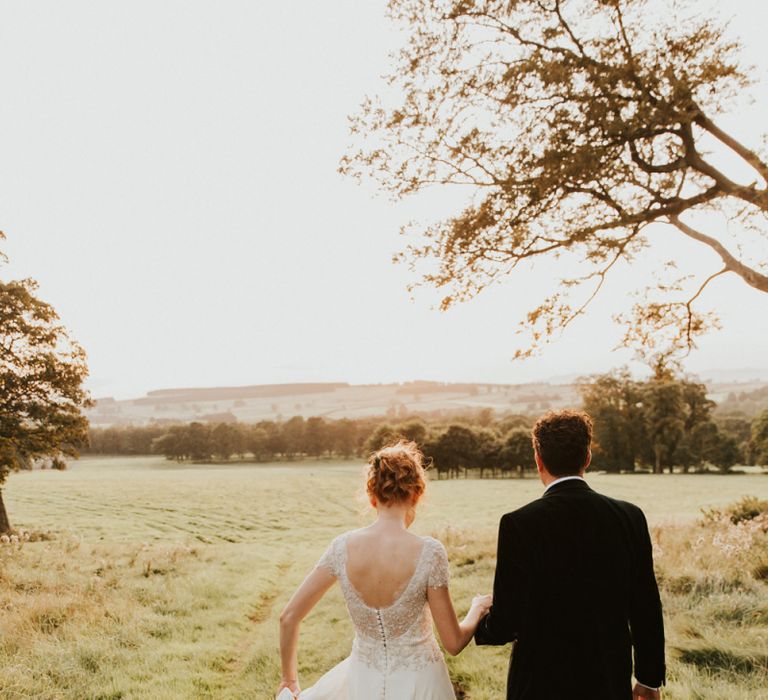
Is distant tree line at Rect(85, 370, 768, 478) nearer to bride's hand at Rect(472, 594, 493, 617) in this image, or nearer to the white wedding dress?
the white wedding dress

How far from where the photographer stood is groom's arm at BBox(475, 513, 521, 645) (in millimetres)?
3002

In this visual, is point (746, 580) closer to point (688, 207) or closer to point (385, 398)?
point (688, 207)

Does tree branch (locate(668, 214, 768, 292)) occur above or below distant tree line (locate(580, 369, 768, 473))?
above

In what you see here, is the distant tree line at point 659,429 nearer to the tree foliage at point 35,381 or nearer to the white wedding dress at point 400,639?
the tree foliage at point 35,381

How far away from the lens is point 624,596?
3.03m

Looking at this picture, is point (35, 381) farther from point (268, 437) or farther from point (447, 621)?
point (268, 437)

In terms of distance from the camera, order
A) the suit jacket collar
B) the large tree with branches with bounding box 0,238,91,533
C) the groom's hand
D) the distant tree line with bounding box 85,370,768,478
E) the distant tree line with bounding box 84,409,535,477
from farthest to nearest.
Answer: the distant tree line with bounding box 84,409,535,477, the distant tree line with bounding box 85,370,768,478, the large tree with branches with bounding box 0,238,91,533, the groom's hand, the suit jacket collar

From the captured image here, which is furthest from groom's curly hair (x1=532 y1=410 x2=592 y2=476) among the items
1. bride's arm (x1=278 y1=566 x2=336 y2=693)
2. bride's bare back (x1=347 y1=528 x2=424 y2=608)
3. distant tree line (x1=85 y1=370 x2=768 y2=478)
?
distant tree line (x1=85 y1=370 x2=768 y2=478)

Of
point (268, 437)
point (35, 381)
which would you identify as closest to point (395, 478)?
point (35, 381)

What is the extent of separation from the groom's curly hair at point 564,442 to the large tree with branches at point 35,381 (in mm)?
21373

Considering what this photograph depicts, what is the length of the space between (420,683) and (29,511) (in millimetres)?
31466

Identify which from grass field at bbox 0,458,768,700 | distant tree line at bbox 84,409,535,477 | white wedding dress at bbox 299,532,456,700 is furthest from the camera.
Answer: distant tree line at bbox 84,409,535,477

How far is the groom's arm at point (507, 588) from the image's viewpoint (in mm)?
3002

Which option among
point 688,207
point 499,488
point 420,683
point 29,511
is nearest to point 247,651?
point 420,683
